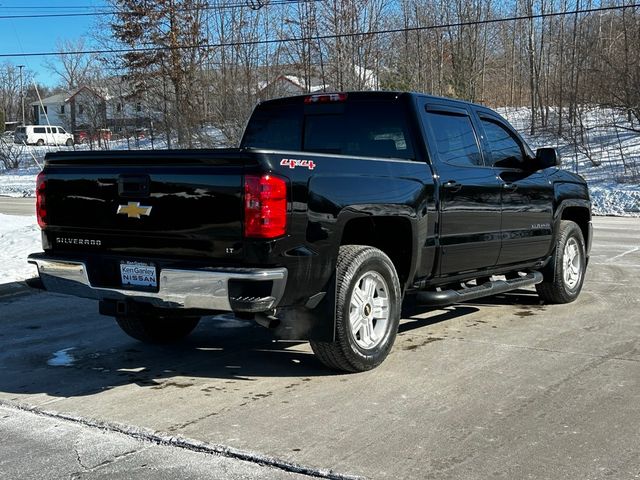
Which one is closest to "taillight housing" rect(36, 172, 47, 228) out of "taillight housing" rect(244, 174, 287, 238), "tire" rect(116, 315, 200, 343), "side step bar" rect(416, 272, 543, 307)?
"tire" rect(116, 315, 200, 343)

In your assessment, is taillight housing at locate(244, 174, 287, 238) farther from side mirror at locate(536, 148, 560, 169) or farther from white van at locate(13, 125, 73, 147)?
white van at locate(13, 125, 73, 147)

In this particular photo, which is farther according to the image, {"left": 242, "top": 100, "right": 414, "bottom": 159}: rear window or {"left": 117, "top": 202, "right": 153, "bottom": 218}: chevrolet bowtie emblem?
{"left": 242, "top": 100, "right": 414, "bottom": 159}: rear window

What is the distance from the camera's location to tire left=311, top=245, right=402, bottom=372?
528 centimetres

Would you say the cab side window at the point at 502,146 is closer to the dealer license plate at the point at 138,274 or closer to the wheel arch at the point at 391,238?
the wheel arch at the point at 391,238

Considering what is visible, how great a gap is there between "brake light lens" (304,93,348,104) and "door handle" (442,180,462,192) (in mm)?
1212

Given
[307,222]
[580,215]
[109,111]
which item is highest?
[109,111]

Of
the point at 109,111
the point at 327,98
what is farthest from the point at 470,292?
the point at 109,111

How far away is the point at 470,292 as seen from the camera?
6.54 meters

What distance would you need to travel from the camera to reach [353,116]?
668cm

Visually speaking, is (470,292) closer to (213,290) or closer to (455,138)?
(455,138)

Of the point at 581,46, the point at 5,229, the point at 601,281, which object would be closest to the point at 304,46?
the point at 581,46

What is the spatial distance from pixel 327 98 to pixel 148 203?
89.8 inches

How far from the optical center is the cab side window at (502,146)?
23.7ft

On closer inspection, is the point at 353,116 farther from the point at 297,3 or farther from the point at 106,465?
the point at 297,3
